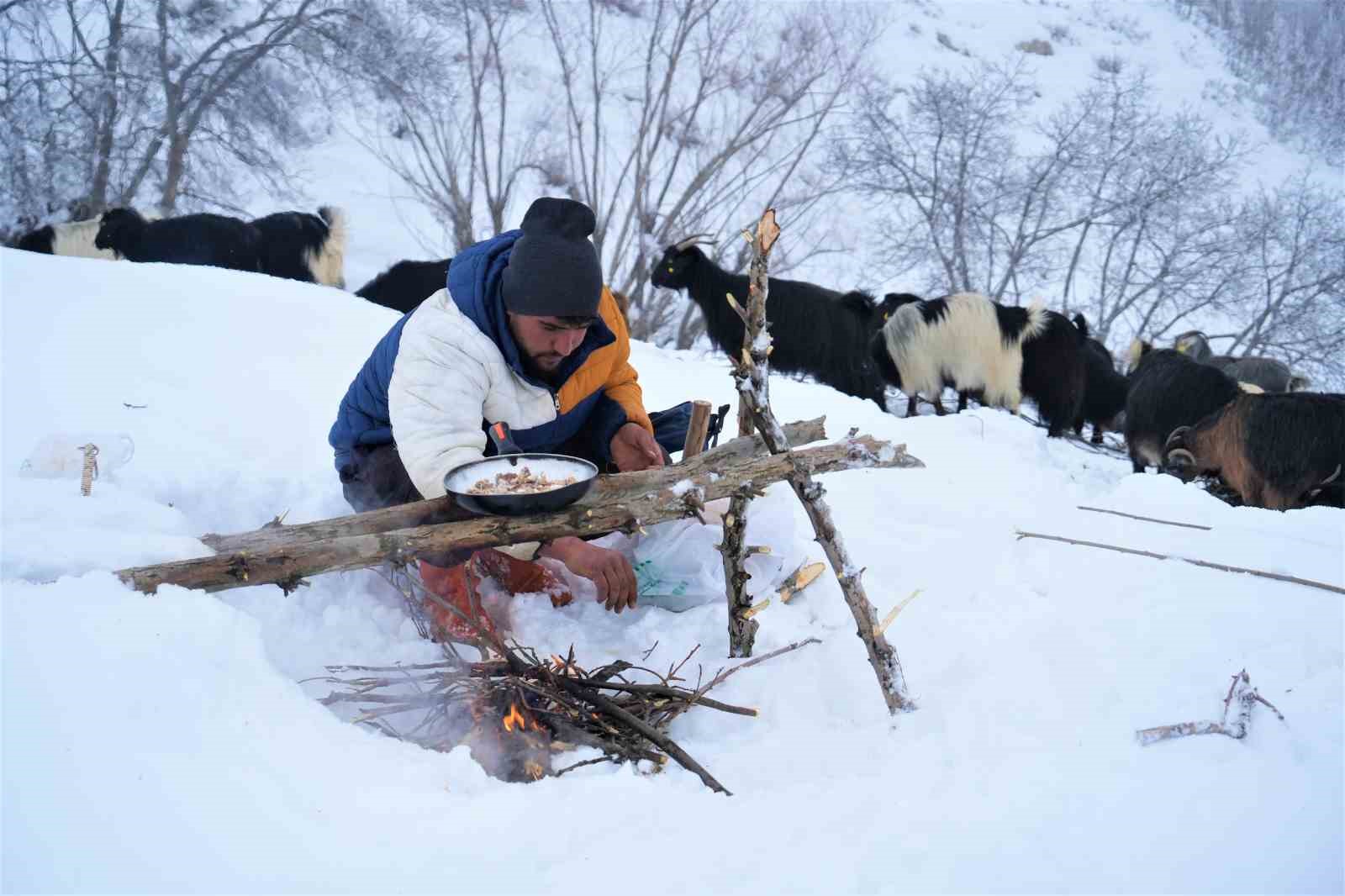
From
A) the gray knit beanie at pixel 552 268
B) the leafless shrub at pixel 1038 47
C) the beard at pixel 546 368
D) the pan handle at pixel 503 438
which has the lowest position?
the pan handle at pixel 503 438

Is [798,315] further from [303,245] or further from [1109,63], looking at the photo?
[1109,63]

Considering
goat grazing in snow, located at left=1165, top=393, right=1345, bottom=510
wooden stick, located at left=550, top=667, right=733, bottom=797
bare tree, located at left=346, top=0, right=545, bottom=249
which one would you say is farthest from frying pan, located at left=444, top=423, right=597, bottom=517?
bare tree, located at left=346, top=0, right=545, bottom=249

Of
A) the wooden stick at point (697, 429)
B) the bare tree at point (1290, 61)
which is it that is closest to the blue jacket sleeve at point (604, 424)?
the wooden stick at point (697, 429)

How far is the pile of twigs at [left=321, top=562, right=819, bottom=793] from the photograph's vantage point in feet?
6.43

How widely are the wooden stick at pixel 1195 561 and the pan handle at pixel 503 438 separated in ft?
6.52

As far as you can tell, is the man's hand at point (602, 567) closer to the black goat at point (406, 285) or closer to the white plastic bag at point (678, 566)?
the white plastic bag at point (678, 566)

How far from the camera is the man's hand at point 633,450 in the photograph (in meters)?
2.84

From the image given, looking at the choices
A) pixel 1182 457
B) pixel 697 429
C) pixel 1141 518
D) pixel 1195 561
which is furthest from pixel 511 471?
pixel 1182 457

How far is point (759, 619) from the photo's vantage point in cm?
277

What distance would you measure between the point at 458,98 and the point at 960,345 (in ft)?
22.9

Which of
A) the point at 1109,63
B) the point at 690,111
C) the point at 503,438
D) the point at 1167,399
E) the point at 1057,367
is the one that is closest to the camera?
the point at 503,438

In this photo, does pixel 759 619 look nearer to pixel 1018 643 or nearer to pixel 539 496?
pixel 1018 643

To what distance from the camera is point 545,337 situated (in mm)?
2426

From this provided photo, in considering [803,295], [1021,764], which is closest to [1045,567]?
[1021,764]
